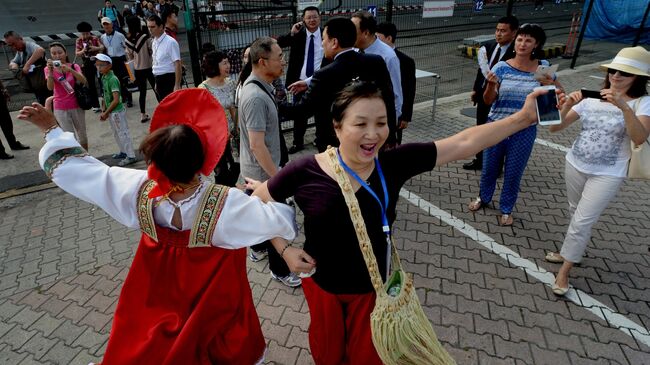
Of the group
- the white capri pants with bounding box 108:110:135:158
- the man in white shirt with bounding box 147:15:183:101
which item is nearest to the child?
the white capri pants with bounding box 108:110:135:158

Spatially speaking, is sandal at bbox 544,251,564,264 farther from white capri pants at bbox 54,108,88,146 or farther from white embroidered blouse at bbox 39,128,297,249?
white capri pants at bbox 54,108,88,146

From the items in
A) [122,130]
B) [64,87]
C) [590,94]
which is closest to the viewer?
[590,94]

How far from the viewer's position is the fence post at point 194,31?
5410 millimetres

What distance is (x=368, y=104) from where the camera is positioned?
1.78m

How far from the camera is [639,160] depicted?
2.99 metres

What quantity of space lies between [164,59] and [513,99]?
5.34 metres

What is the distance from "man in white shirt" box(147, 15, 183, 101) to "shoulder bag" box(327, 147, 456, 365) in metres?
5.46

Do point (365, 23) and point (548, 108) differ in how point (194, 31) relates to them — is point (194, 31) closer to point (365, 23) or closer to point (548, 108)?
point (365, 23)

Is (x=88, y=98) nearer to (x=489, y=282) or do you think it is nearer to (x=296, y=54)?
(x=296, y=54)

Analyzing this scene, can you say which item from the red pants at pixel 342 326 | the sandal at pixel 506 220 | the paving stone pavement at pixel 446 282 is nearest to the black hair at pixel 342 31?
the paving stone pavement at pixel 446 282

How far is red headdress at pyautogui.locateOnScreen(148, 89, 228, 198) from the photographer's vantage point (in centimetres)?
183

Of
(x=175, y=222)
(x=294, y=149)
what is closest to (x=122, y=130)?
(x=294, y=149)

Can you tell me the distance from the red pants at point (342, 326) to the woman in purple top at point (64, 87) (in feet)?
16.5

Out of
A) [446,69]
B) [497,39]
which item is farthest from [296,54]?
[446,69]
